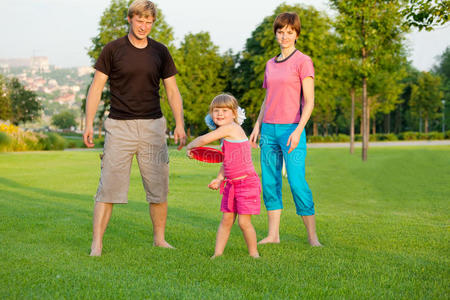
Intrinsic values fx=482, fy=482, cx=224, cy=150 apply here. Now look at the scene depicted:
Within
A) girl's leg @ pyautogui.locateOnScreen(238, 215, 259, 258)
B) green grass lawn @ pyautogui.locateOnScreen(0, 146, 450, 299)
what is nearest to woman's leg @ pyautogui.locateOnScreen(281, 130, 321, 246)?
green grass lawn @ pyautogui.locateOnScreen(0, 146, 450, 299)

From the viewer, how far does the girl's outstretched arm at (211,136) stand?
14.4 ft

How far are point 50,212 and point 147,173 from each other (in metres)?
3.18

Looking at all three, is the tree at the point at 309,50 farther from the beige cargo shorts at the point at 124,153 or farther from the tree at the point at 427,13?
the beige cargo shorts at the point at 124,153

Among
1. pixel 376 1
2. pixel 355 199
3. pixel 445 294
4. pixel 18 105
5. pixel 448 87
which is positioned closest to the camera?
pixel 445 294

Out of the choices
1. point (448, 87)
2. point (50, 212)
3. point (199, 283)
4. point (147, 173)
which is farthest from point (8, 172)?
point (448, 87)

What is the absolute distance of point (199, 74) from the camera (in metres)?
50.2

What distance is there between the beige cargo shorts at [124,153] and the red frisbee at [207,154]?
2.25 feet

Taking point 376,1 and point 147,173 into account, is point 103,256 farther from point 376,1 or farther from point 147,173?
point 376,1

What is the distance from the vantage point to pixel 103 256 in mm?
4566

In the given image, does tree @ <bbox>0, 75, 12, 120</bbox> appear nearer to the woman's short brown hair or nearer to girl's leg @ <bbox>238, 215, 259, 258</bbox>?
the woman's short brown hair

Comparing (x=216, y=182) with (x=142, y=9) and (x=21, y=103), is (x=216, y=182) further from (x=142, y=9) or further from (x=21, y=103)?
(x=21, y=103)

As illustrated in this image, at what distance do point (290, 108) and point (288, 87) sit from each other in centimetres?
22

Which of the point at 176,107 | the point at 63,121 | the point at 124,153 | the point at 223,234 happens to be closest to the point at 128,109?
the point at 124,153

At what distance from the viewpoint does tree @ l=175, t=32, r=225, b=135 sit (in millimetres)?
49438
